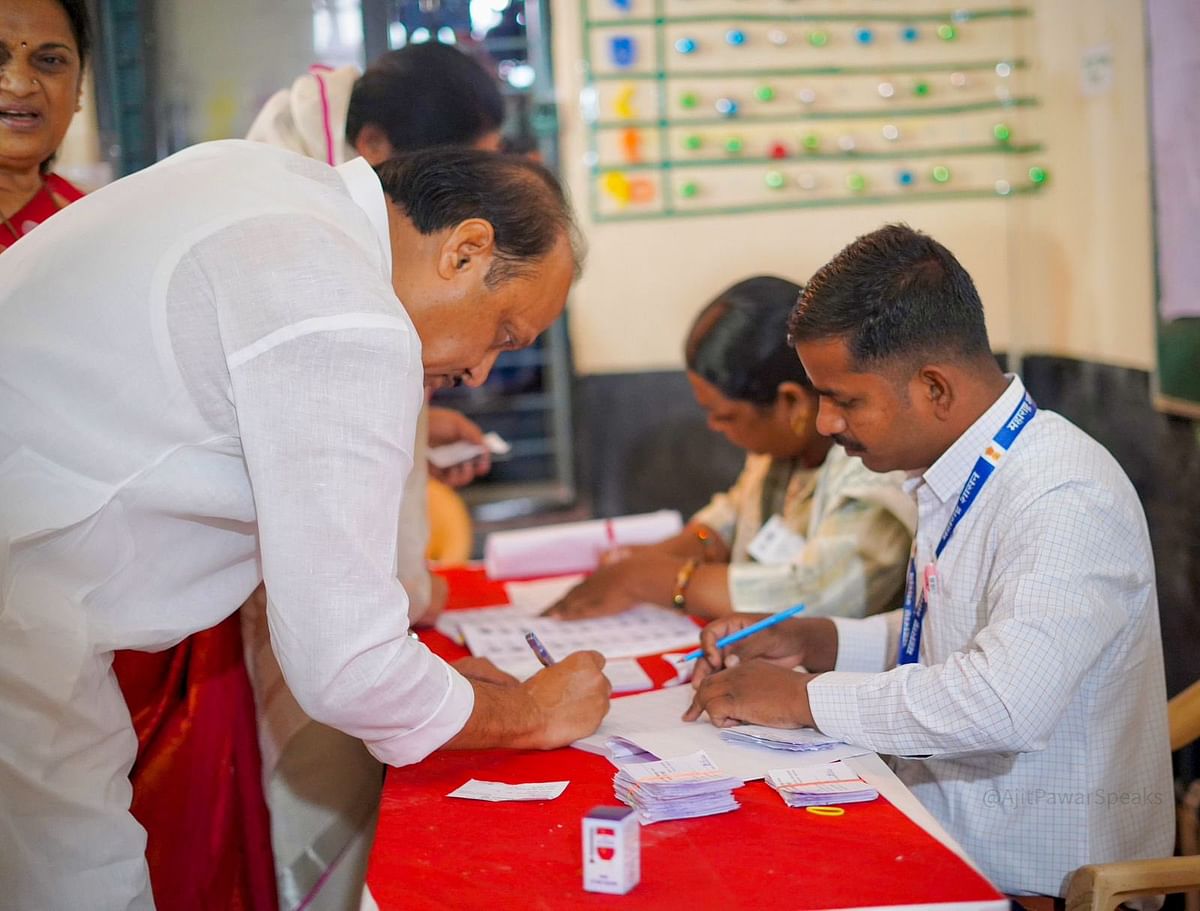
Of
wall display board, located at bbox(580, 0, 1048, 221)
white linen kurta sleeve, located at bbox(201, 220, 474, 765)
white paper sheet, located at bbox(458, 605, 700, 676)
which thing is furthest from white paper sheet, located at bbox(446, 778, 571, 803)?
wall display board, located at bbox(580, 0, 1048, 221)

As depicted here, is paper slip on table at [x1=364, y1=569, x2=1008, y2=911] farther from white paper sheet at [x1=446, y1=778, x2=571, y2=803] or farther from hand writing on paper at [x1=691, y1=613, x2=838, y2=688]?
hand writing on paper at [x1=691, y1=613, x2=838, y2=688]

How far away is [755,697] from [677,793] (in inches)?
12.0

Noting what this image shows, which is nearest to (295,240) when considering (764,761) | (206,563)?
(206,563)

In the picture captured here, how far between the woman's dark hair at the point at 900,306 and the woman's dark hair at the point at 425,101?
40.4 inches

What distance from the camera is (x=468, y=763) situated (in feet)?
5.26

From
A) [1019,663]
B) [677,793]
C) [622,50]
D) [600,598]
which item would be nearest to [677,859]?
[677,793]

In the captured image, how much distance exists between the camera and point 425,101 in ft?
8.32

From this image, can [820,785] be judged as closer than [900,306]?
Yes

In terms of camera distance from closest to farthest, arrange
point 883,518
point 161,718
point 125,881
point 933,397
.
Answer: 1. point 125,881
2. point 933,397
3. point 161,718
4. point 883,518

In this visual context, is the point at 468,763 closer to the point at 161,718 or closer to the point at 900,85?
the point at 161,718

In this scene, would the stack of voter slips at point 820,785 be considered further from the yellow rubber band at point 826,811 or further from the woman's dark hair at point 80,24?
the woman's dark hair at point 80,24

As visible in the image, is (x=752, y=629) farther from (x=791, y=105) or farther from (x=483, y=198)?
(x=791, y=105)

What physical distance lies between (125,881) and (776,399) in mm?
1441

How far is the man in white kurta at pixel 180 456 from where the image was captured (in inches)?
50.1
